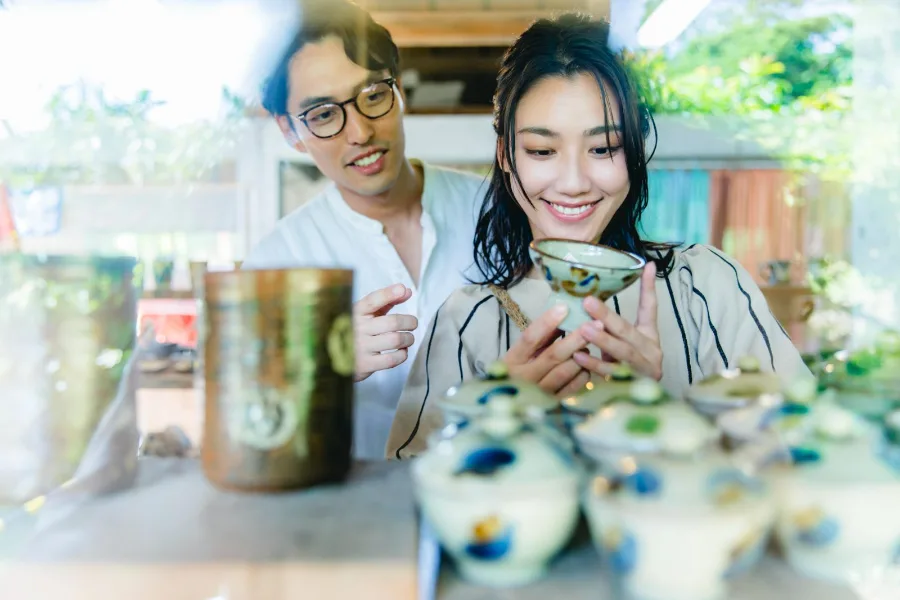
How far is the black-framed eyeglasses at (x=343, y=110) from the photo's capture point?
1528 mm

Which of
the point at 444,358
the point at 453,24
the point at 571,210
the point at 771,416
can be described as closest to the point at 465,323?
the point at 444,358

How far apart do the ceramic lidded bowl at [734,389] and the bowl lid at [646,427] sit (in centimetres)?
10

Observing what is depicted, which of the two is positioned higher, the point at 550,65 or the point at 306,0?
the point at 306,0

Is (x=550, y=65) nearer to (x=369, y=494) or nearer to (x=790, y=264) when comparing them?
(x=369, y=494)

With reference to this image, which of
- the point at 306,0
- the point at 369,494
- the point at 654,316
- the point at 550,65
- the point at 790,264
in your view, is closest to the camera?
the point at 369,494

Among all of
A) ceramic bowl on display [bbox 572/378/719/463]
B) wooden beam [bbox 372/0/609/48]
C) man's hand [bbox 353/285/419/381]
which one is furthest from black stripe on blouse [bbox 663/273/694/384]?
wooden beam [bbox 372/0/609/48]

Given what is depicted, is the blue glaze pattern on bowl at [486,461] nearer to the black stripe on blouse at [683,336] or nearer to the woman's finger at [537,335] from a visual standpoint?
the woman's finger at [537,335]

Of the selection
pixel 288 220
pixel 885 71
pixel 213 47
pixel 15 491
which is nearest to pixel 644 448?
pixel 15 491

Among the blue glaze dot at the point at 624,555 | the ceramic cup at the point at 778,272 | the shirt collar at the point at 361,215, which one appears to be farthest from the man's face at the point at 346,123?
the ceramic cup at the point at 778,272

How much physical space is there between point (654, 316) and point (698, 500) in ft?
1.70

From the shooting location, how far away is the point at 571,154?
46.3 inches

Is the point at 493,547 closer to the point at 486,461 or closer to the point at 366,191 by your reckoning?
the point at 486,461

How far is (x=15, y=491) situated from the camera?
678 mm

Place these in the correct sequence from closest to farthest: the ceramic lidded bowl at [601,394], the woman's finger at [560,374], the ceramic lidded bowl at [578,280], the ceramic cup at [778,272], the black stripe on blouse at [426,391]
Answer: the ceramic lidded bowl at [601,394], the ceramic lidded bowl at [578,280], the woman's finger at [560,374], the black stripe on blouse at [426,391], the ceramic cup at [778,272]
